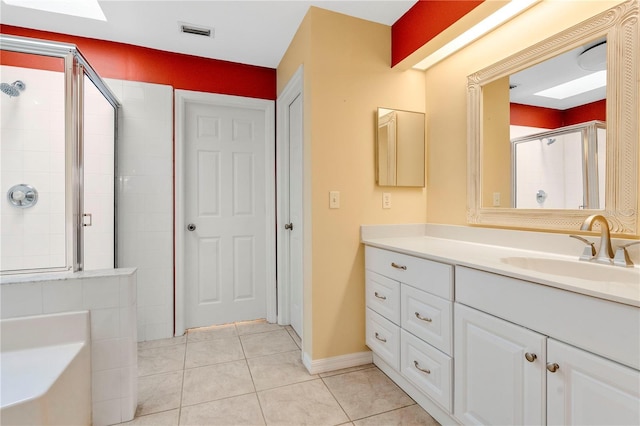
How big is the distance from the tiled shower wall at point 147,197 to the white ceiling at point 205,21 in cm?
37

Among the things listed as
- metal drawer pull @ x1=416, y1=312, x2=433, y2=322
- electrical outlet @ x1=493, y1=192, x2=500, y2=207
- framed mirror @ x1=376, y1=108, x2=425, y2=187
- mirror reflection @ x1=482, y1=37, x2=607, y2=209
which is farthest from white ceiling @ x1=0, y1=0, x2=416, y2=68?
metal drawer pull @ x1=416, y1=312, x2=433, y2=322

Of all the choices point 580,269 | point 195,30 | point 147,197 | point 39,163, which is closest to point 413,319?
point 580,269

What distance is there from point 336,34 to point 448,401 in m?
2.21

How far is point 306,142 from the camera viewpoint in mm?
2064

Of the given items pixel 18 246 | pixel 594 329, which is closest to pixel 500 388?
pixel 594 329

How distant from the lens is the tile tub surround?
1460 mm

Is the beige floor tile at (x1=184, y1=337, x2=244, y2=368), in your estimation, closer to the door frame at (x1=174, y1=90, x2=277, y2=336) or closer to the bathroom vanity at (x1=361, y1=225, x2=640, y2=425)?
the door frame at (x1=174, y1=90, x2=277, y2=336)

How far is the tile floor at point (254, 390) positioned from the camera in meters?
1.58

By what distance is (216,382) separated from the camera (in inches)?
75.0

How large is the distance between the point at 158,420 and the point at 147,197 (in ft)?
5.41

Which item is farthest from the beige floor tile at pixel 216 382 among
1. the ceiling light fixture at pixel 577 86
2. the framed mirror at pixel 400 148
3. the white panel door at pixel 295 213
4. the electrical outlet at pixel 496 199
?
the ceiling light fixture at pixel 577 86

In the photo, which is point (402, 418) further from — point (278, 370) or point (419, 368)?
A: point (278, 370)

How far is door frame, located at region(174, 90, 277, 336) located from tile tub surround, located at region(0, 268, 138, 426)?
41.3 inches

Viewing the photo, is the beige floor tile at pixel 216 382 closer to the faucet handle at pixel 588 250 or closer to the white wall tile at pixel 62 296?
the white wall tile at pixel 62 296
